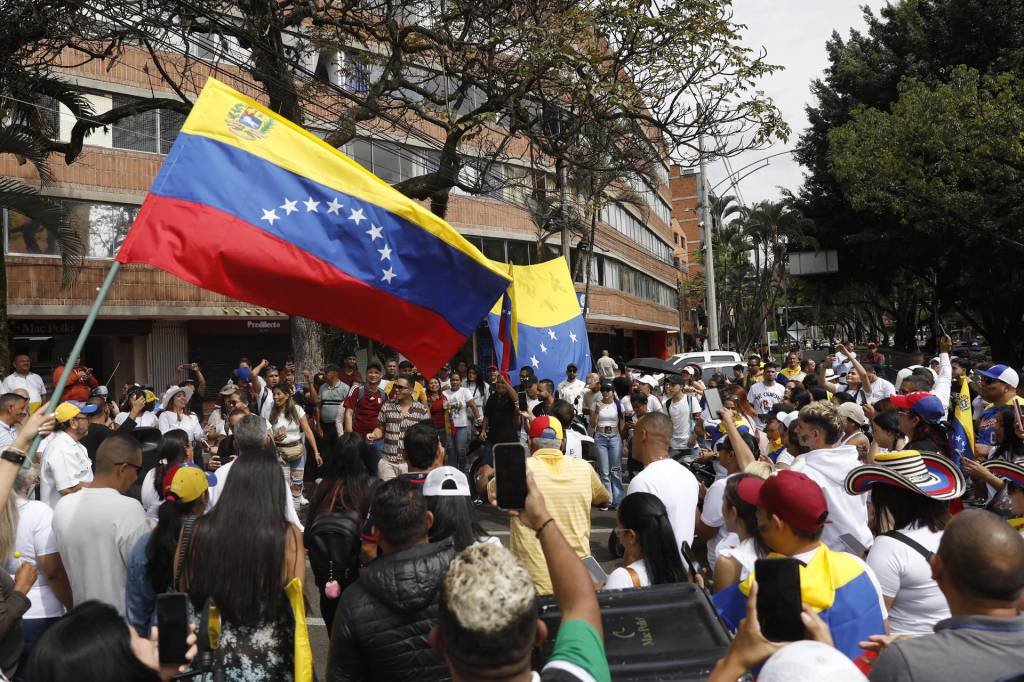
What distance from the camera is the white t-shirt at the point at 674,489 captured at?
470 cm

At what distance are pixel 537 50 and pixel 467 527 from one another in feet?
28.7

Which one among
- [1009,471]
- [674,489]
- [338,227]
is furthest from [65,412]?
[1009,471]

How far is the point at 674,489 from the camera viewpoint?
15.6 ft

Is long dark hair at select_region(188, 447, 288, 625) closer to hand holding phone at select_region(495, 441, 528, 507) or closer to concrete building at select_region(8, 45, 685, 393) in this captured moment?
hand holding phone at select_region(495, 441, 528, 507)

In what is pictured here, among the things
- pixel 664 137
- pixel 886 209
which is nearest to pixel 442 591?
pixel 664 137

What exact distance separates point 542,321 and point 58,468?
5761mm

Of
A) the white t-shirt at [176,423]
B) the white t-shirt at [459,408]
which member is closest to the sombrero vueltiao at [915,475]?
the white t-shirt at [176,423]

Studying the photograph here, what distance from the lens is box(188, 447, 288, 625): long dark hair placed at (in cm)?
323

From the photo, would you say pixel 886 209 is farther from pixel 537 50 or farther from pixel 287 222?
pixel 287 222

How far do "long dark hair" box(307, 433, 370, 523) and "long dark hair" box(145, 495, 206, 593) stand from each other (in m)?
0.68

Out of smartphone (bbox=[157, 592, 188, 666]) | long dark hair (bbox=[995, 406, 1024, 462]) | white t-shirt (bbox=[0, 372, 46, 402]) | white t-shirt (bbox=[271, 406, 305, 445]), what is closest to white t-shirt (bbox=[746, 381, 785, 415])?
long dark hair (bbox=[995, 406, 1024, 462])

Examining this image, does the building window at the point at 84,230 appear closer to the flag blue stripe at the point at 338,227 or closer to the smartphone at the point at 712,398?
the smartphone at the point at 712,398

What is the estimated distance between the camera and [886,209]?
27203 millimetres

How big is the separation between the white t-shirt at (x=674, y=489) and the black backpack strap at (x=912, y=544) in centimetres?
140
